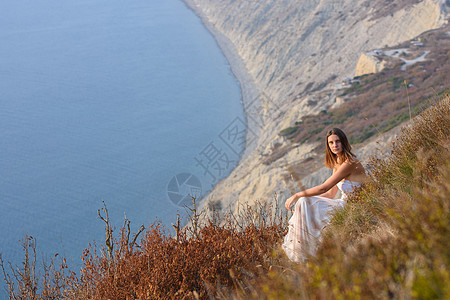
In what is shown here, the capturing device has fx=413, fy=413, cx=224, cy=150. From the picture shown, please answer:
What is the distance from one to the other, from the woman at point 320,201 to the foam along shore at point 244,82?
27198mm

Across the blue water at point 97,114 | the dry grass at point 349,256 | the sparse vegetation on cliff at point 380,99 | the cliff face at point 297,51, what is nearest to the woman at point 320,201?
the dry grass at point 349,256

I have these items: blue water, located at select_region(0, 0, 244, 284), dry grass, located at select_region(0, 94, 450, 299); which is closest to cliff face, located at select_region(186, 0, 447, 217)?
blue water, located at select_region(0, 0, 244, 284)

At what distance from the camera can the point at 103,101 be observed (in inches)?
1895

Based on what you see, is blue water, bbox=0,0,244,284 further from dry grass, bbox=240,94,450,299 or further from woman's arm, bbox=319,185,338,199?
dry grass, bbox=240,94,450,299

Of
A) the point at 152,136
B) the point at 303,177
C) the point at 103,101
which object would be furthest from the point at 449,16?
the point at 103,101

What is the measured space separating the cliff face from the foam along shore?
0.32 m

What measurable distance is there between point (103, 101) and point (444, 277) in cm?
4908

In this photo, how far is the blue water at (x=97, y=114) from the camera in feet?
96.8

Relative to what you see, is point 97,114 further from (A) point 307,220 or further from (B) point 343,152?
(A) point 307,220

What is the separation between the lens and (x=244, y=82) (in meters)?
48.2

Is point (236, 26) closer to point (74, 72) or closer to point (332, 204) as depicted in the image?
point (74, 72)

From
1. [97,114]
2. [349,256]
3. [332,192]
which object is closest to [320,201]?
[332,192]

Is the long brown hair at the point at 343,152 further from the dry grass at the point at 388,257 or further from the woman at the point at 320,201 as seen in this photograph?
the dry grass at the point at 388,257

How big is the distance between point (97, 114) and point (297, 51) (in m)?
23.7
